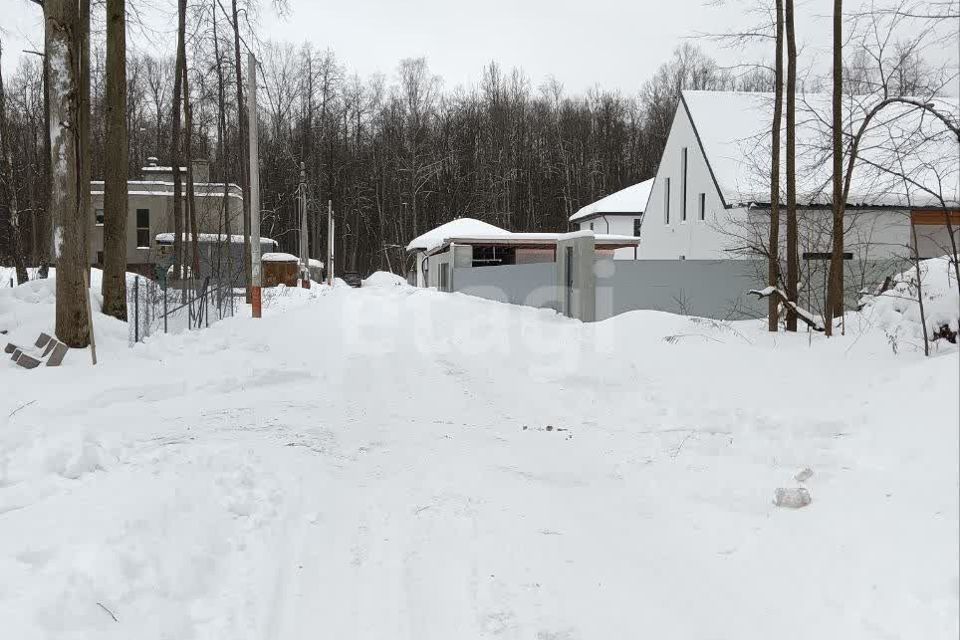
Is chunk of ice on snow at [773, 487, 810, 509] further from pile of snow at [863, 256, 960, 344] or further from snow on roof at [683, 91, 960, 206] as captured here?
snow on roof at [683, 91, 960, 206]

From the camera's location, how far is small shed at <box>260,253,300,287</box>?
4988 centimetres

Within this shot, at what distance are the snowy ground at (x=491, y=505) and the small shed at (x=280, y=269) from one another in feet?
134

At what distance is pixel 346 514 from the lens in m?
5.01

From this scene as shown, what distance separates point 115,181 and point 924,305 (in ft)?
41.7

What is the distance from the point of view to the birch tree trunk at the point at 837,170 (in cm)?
1228

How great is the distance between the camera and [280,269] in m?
50.6

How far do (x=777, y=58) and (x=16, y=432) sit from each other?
13.3 metres

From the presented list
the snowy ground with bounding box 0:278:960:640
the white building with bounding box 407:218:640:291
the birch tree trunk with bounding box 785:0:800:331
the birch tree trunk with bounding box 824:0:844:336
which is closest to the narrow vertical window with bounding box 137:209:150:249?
the white building with bounding box 407:218:640:291

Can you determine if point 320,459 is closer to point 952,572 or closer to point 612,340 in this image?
point 952,572

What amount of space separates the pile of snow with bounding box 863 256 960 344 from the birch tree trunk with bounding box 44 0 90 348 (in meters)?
10.9

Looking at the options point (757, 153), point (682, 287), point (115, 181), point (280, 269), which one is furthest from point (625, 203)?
point (115, 181)

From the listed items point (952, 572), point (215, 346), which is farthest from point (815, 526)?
point (215, 346)

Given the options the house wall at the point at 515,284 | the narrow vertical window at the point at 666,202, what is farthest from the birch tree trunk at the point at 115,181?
the narrow vertical window at the point at 666,202

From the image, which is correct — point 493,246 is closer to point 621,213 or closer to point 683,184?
point 621,213
